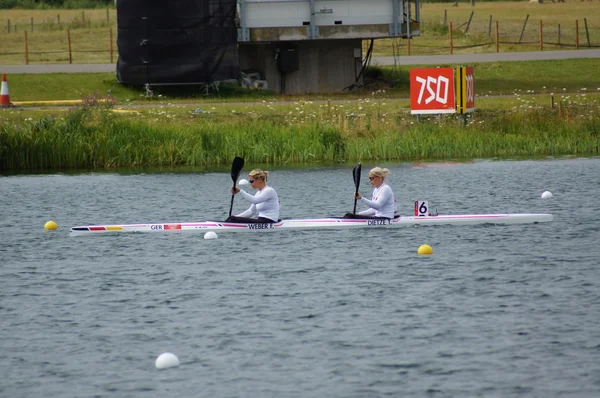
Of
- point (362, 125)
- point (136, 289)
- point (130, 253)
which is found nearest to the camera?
point (136, 289)

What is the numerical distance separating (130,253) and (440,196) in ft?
31.2

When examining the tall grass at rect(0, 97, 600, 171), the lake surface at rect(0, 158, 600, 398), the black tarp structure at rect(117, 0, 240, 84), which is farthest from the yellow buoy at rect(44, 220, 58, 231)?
the black tarp structure at rect(117, 0, 240, 84)

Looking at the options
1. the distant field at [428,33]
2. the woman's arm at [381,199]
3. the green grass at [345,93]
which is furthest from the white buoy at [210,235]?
the distant field at [428,33]

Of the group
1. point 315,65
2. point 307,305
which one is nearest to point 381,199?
point 307,305

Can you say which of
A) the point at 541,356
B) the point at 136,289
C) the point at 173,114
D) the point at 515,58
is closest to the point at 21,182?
the point at 173,114

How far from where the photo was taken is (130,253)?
22562 millimetres

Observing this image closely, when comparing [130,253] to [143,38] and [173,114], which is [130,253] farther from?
[143,38]

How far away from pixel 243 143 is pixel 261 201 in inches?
487

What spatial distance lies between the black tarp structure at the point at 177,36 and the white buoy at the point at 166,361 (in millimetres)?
30205

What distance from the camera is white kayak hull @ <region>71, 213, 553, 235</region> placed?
927 inches

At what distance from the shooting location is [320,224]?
23.6 m

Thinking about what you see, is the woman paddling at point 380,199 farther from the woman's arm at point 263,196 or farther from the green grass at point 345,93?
the green grass at point 345,93

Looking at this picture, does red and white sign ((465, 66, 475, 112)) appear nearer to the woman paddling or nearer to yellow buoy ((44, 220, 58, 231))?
the woman paddling

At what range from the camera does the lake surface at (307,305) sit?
1381cm
